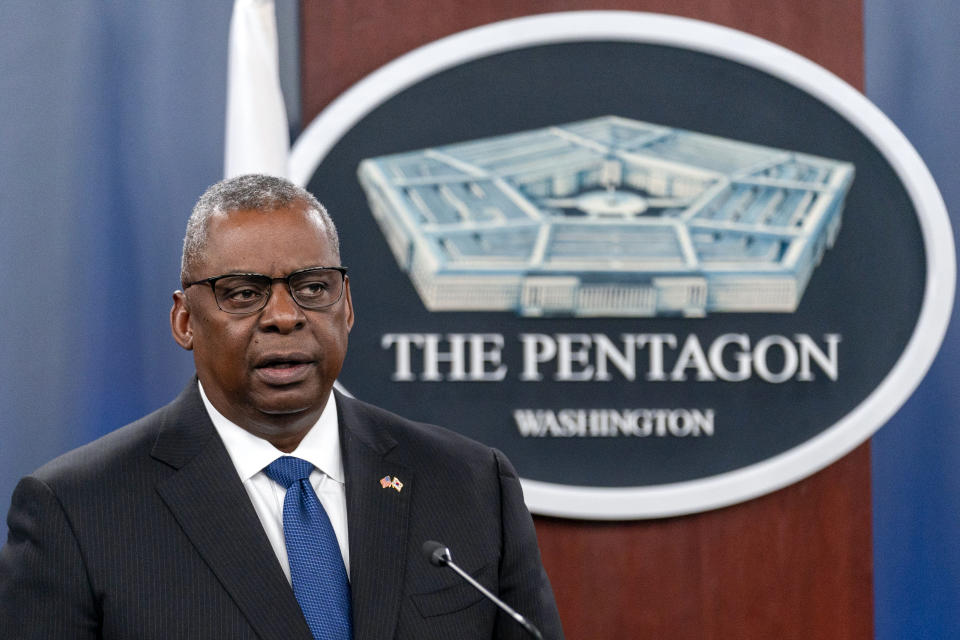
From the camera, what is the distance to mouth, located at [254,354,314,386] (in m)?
1.32

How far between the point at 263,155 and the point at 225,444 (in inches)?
45.8

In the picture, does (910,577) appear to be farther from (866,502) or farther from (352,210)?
(352,210)

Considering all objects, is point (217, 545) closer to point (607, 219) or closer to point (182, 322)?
point (182, 322)

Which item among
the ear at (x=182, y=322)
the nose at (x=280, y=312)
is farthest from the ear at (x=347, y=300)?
the ear at (x=182, y=322)

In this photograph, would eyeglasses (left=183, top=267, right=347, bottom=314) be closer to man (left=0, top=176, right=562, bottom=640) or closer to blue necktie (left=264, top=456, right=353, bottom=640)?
man (left=0, top=176, right=562, bottom=640)

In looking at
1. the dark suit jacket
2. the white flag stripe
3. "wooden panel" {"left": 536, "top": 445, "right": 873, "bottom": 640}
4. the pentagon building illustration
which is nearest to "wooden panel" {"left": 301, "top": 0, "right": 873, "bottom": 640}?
"wooden panel" {"left": 536, "top": 445, "right": 873, "bottom": 640}

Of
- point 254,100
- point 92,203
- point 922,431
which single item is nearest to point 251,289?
point 254,100

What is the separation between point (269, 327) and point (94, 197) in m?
1.44

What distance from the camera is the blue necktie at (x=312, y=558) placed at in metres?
1.29

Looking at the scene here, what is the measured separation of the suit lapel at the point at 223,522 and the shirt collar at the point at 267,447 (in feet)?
0.07

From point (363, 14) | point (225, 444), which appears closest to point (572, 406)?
point (363, 14)

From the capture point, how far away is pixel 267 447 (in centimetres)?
140

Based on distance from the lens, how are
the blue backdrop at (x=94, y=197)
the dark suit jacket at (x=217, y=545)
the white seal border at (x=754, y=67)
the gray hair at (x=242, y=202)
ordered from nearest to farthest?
the dark suit jacket at (x=217, y=545)
the gray hair at (x=242, y=202)
the blue backdrop at (x=94, y=197)
the white seal border at (x=754, y=67)

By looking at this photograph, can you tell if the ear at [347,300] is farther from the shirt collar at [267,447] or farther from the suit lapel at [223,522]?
the suit lapel at [223,522]
